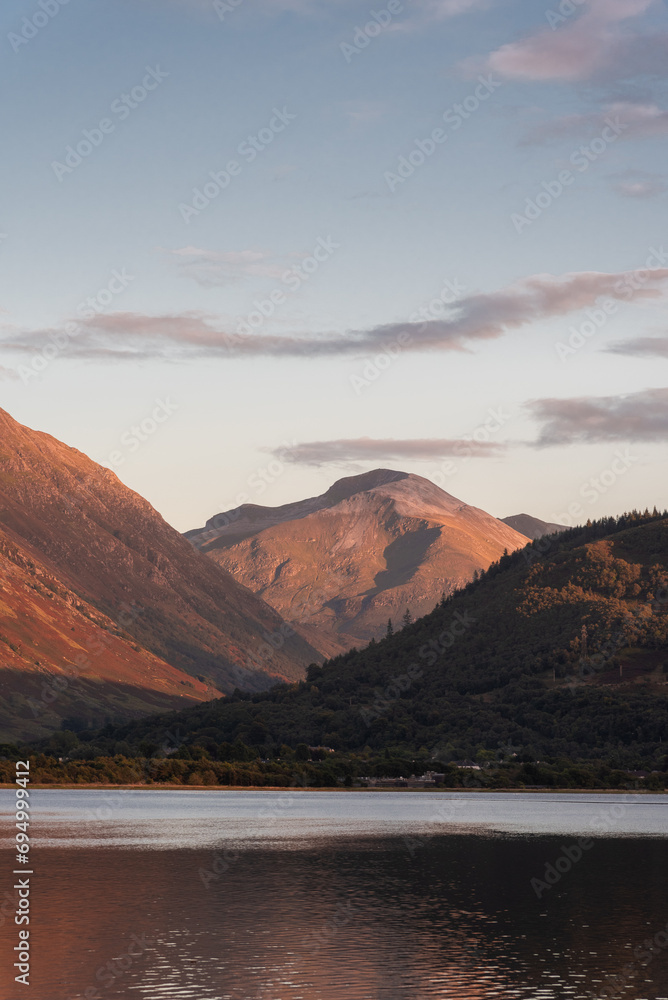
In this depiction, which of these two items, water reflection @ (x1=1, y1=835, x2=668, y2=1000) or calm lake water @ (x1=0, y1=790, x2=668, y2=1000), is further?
calm lake water @ (x1=0, y1=790, x2=668, y2=1000)

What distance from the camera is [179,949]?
6347 cm

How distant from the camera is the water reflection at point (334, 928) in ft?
184

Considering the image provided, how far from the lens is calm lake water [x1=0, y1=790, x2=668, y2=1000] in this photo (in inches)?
2218

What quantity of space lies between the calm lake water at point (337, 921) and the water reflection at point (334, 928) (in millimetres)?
188

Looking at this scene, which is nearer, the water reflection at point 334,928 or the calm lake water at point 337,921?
the water reflection at point 334,928

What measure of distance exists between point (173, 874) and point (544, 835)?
80.4 metres

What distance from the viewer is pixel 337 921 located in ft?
248

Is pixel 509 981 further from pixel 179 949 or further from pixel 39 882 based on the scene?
pixel 39 882

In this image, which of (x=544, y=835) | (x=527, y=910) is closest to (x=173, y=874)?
(x=527, y=910)

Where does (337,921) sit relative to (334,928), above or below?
below

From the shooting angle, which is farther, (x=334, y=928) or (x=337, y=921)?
(x=337, y=921)

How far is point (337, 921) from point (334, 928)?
301cm

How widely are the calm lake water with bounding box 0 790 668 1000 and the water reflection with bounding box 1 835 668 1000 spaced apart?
19cm

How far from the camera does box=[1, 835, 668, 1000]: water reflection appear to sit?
2208 inches
